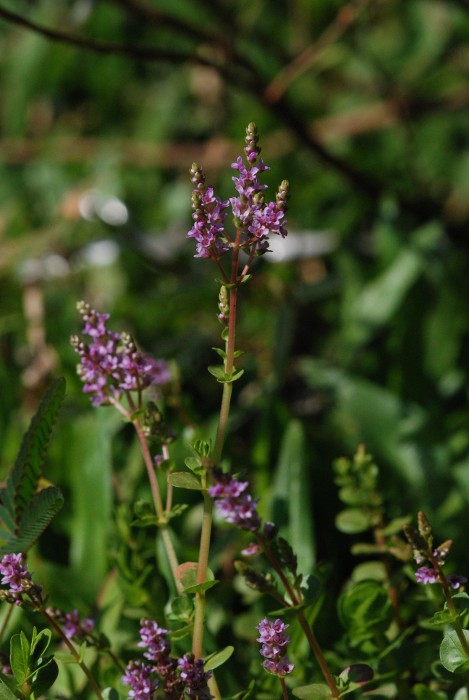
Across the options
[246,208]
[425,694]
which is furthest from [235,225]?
[425,694]

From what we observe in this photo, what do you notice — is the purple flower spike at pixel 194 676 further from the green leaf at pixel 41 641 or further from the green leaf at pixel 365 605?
the green leaf at pixel 365 605

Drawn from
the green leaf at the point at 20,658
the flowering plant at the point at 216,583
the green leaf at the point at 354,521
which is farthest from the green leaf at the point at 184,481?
the green leaf at the point at 354,521

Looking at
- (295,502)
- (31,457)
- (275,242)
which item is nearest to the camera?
(31,457)

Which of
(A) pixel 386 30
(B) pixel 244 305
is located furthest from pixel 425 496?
(A) pixel 386 30

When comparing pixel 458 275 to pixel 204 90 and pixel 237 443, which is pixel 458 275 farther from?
pixel 204 90

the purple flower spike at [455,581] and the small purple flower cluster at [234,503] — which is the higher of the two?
the small purple flower cluster at [234,503]

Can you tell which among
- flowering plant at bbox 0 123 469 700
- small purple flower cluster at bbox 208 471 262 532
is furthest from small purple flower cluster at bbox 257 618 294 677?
small purple flower cluster at bbox 208 471 262 532

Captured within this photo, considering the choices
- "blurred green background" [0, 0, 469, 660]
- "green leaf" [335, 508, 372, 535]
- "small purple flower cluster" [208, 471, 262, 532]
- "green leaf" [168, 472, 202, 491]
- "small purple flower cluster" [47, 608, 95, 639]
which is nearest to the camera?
"small purple flower cluster" [208, 471, 262, 532]

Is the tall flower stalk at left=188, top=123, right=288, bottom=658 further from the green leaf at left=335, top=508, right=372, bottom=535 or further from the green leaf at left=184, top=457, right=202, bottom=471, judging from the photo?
the green leaf at left=335, top=508, right=372, bottom=535

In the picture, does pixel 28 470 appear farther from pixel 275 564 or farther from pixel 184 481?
pixel 275 564
